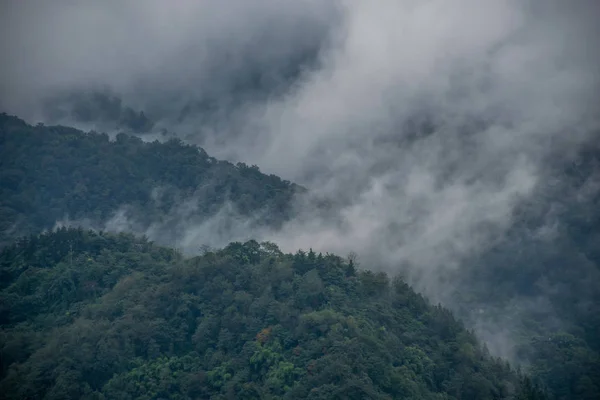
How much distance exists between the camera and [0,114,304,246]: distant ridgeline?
5912 centimetres

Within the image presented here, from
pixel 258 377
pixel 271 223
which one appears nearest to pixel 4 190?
pixel 271 223

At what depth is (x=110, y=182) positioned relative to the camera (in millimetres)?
62500

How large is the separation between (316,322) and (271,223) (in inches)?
869

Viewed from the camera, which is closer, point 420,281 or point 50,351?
point 50,351

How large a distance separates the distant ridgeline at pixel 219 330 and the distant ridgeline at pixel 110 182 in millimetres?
10858

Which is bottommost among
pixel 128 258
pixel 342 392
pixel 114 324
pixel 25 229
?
pixel 342 392

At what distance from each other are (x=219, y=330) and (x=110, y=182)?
26.9 metres

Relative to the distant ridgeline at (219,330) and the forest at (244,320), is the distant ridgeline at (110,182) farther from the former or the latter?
the distant ridgeline at (219,330)

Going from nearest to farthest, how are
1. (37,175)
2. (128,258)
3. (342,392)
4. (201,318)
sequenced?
(342,392) → (201,318) → (128,258) → (37,175)

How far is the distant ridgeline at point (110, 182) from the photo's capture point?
5912cm

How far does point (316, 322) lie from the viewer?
3938 centimetres

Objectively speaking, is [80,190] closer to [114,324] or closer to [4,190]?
[4,190]

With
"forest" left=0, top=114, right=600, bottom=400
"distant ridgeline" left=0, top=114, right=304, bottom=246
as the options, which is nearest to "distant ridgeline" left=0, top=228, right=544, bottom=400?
"forest" left=0, top=114, right=600, bottom=400

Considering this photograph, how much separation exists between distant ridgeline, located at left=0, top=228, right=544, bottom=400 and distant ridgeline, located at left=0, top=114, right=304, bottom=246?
10.9m
